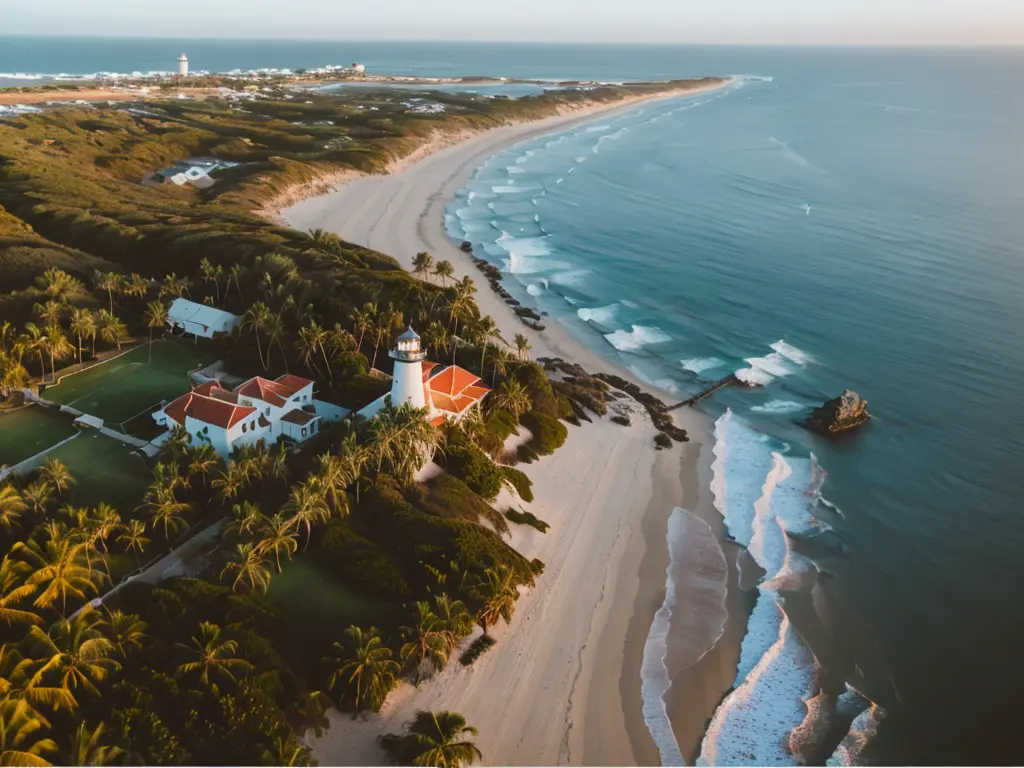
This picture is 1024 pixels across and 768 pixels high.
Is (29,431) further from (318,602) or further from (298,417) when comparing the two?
(318,602)

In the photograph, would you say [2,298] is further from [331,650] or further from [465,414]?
[331,650]

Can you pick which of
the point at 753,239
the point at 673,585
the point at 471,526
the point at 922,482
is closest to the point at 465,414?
the point at 471,526

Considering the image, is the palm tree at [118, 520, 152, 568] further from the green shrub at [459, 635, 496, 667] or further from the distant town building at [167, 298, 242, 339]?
the distant town building at [167, 298, 242, 339]

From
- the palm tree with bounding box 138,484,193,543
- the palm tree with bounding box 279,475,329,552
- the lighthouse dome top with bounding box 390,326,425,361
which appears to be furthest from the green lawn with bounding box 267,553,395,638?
the lighthouse dome top with bounding box 390,326,425,361

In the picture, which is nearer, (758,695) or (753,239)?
(758,695)

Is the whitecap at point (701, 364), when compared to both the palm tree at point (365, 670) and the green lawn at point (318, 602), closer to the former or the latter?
the green lawn at point (318, 602)
